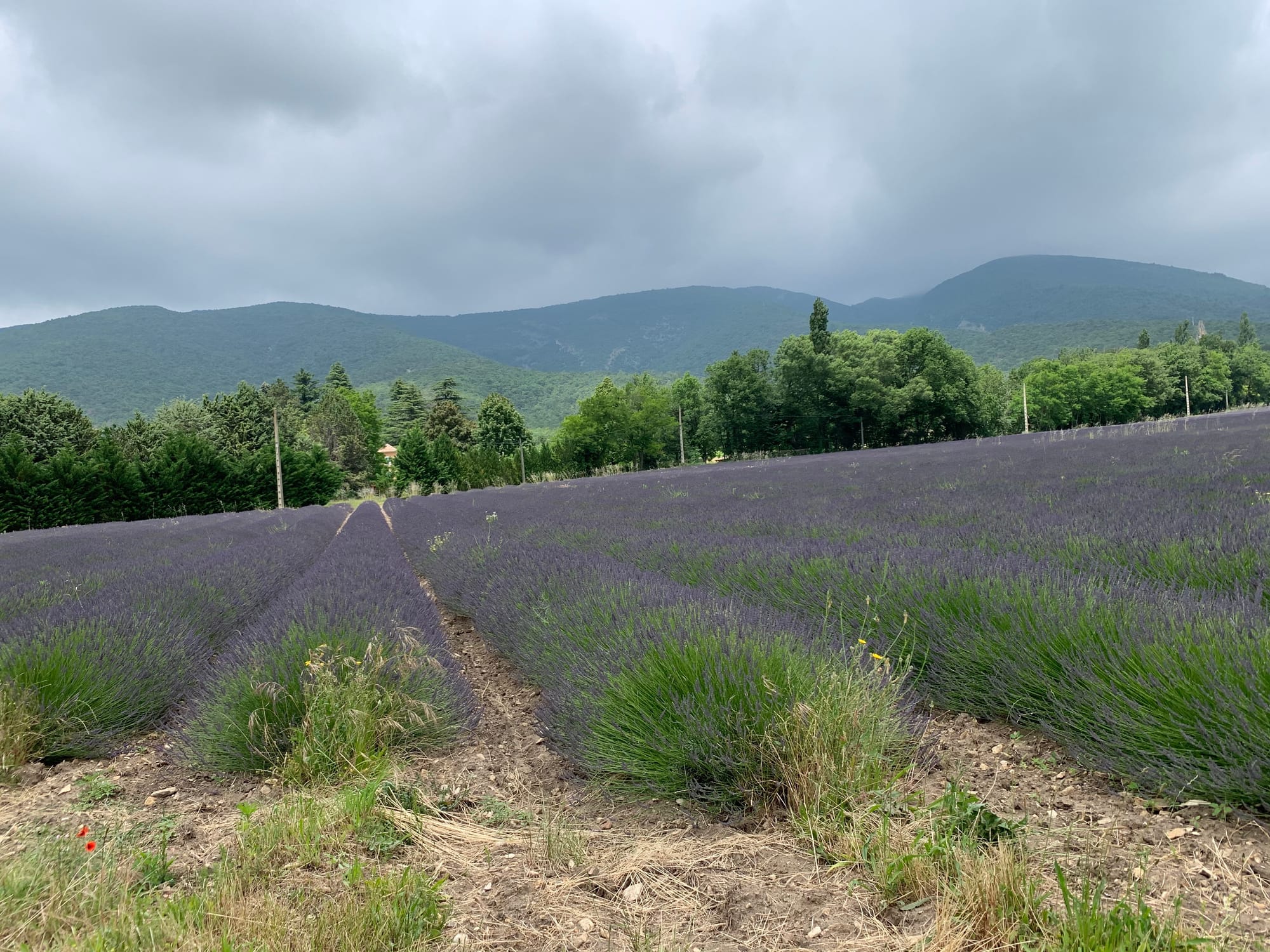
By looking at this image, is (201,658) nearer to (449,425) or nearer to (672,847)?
(672,847)

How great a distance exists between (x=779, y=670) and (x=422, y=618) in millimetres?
2955

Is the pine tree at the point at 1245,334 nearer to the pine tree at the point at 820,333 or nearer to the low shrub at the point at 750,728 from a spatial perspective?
the pine tree at the point at 820,333

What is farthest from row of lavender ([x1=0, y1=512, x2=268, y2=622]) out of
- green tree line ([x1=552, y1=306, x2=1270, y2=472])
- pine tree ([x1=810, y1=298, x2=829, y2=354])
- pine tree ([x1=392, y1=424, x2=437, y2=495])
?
pine tree ([x1=810, y1=298, x2=829, y2=354])

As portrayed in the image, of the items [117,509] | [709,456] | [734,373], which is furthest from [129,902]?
[709,456]

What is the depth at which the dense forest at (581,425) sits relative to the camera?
3077 cm

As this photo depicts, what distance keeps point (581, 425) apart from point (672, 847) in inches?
2166

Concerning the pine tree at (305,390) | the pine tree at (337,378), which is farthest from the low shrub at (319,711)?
the pine tree at (337,378)

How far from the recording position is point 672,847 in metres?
1.97

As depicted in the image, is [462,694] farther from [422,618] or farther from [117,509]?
[117,509]

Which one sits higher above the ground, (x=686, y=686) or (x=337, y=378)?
(x=337, y=378)

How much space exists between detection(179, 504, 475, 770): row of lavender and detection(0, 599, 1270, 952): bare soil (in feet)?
0.50

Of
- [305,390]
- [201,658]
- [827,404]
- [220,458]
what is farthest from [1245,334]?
[305,390]

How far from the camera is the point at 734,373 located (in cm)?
5462

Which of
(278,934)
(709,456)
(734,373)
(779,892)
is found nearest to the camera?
(278,934)
